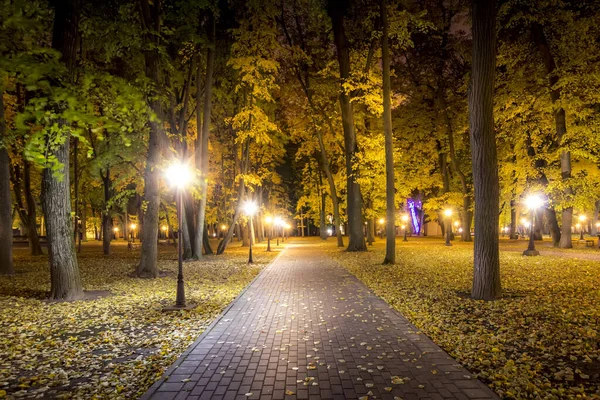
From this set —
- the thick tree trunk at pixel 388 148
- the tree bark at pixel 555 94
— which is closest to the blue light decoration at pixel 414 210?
the tree bark at pixel 555 94

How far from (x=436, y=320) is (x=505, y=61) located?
72.6 ft

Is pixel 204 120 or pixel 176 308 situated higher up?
pixel 204 120

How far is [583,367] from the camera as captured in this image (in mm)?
5047

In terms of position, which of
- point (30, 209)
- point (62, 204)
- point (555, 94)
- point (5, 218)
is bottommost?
point (5, 218)

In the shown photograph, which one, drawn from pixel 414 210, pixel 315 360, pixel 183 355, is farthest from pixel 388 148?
pixel 414 210

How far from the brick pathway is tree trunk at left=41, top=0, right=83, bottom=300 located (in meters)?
4.65

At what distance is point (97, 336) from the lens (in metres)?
6.83

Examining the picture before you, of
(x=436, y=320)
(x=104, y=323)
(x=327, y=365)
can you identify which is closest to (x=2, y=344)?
(x=104, y=323)

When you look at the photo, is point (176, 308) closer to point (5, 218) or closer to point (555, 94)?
point (5, 218)

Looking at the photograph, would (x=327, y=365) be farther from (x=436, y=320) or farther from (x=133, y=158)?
(x=133, y=158)

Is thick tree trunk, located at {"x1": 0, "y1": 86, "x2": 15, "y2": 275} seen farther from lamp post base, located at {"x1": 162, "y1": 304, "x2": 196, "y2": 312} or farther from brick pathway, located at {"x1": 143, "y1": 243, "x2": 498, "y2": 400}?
brick pathway, located at {"x1": 143, "y1": 243, "x2": 498, "y2": 400}

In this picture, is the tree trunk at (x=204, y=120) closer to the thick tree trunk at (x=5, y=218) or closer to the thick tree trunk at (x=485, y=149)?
the thick tree trunk at (x=5, y=218)

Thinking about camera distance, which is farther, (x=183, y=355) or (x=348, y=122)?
(x=348, y=122)

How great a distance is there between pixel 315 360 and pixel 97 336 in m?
4.08
